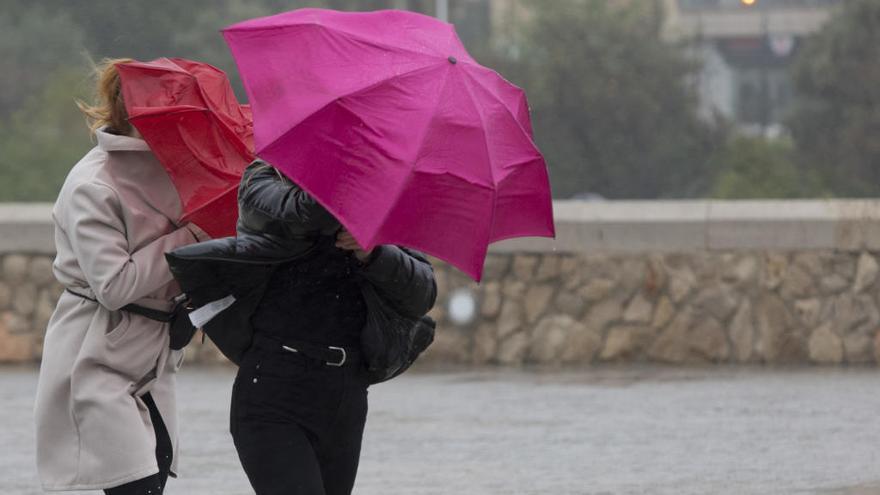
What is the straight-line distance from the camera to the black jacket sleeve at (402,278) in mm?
3828

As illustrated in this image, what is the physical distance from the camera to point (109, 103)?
420 centimetres

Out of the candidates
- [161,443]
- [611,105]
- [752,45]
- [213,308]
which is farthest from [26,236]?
[752,45]

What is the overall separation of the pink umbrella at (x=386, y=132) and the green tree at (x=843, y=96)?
28191 mm

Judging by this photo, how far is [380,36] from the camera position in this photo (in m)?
3.80

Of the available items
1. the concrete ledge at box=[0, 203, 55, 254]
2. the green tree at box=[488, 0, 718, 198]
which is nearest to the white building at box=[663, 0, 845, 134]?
the green tree at box=[488, 0, 718, 198]

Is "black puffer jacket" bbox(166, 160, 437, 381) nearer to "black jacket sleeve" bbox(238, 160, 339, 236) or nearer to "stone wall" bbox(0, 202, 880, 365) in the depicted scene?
"black jacket sleeve" bbox(238, 160, 339, 236)

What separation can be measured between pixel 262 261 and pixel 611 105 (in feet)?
102

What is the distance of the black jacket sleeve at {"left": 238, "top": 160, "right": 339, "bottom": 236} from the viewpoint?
371 cm

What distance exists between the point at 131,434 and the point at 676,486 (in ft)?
9.98

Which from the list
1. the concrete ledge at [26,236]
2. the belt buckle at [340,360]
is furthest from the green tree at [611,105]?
the belt buckle at [340,360]

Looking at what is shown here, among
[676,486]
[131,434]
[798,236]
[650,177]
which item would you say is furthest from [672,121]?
[131,434]

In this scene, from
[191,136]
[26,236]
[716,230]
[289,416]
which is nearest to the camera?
[289,416]

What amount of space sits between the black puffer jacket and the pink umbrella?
135 mm

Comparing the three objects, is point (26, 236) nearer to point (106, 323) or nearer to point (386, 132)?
point (106, 323)
